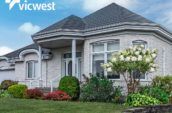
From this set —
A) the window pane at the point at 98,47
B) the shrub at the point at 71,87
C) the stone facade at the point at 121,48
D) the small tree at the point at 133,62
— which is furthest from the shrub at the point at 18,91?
the small tree at the point at 133,62

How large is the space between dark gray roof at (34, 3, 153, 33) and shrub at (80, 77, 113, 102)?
4337 mm

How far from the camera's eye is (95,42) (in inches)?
984

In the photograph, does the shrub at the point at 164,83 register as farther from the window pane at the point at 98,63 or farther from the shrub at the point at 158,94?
the window pane at the point at 98,63

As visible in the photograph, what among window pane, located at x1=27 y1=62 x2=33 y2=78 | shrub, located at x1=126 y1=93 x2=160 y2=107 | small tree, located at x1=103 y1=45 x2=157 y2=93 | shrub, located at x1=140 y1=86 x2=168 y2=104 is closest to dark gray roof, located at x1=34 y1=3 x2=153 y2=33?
small tree, located at x1=103 y1=45 x2=157 y2=93

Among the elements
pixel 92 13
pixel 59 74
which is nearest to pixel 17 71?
pixel 59 74

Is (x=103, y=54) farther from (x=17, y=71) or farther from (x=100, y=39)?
(x=17, y=71)

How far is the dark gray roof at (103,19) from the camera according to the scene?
2458 cm

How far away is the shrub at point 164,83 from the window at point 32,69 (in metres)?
12.9

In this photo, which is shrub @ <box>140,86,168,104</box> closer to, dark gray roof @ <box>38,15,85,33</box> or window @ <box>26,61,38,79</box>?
dark gray roof @ <box>38,15,85,33</box>

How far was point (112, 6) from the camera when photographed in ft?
93.8

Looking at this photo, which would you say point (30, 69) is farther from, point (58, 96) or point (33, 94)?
point (58, 96)

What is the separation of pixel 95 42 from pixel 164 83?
5.66 metres

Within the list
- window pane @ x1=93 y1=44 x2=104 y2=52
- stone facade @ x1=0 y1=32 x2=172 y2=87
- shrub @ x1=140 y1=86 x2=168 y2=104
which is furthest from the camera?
window pane @ x1=93 y1=44 x2=104 y2=52

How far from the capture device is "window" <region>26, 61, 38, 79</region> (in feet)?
106
